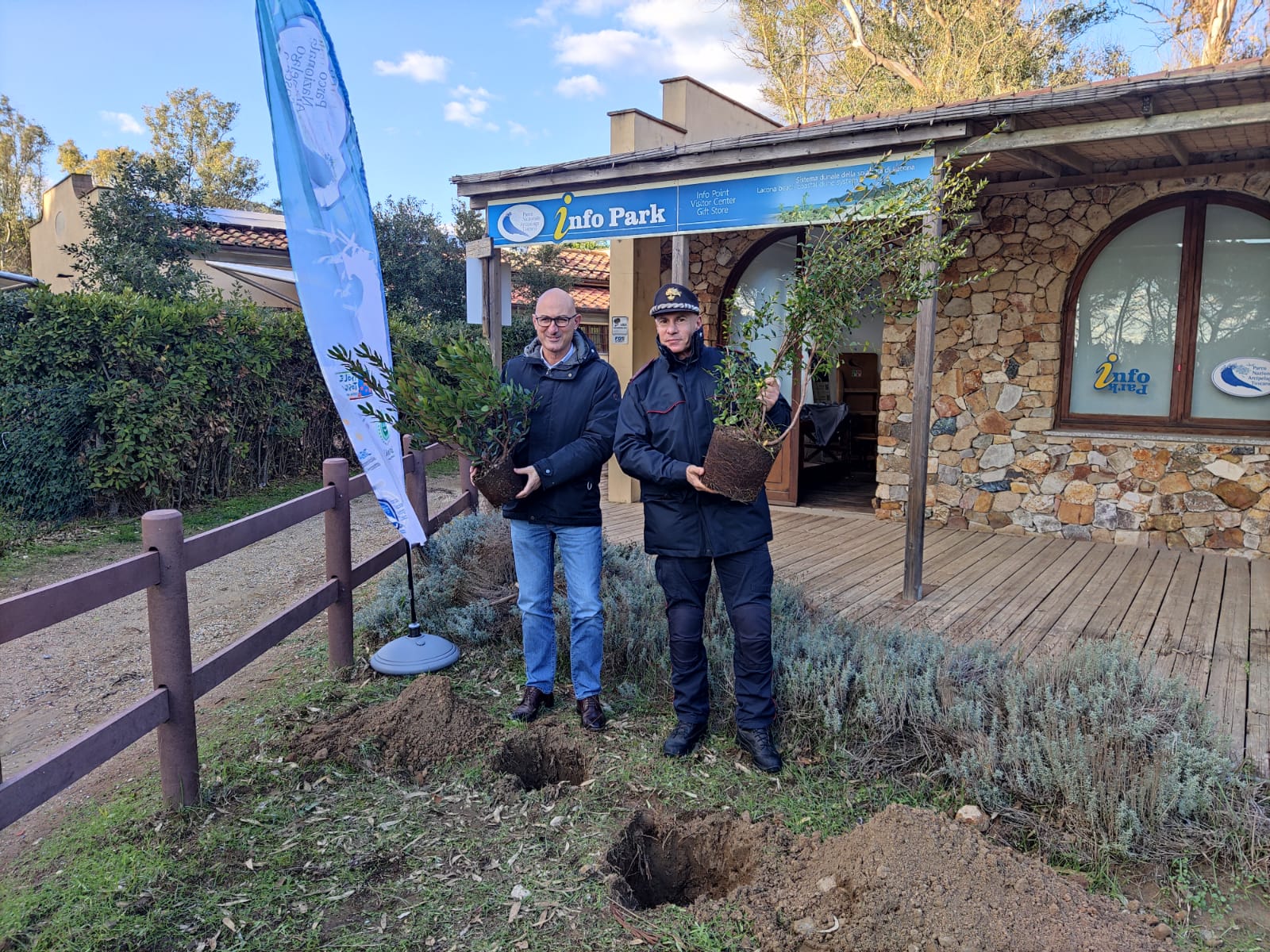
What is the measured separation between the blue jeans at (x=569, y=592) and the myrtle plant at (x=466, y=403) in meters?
0.39

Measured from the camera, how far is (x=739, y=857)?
2678mm

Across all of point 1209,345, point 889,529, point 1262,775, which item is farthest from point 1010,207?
point 1262,775

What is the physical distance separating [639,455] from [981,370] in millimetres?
4931

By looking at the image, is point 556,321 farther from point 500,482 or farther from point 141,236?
point 141,236

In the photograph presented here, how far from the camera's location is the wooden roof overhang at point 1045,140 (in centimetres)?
437

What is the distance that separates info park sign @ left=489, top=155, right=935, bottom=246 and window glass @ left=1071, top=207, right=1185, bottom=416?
2.49 m

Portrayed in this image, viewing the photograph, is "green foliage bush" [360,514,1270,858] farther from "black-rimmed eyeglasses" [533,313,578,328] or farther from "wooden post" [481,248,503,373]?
"wooden post" [481,248,503,373]

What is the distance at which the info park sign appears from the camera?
5.42 meters

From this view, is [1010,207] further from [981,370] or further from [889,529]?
[889,529]

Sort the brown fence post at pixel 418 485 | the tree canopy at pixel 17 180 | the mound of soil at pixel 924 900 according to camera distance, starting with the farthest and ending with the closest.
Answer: the tree canopy at pixel 17 180 → the brown fence post at pixel 418 485 → the mound of soil at pixel 924 900

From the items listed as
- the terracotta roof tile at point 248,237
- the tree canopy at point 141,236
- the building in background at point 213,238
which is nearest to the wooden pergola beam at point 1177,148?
the tree canopy at point 141,236

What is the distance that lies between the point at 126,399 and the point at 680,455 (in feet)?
21.8

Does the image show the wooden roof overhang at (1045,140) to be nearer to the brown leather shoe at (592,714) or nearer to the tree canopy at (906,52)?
the brown leather shoe at (592,714)

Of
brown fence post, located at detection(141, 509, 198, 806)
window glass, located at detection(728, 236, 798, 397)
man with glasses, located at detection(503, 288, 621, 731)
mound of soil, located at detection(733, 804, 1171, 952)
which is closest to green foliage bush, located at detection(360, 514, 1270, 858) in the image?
mound of soil, located at detection(733, 804, 1171, 952)
